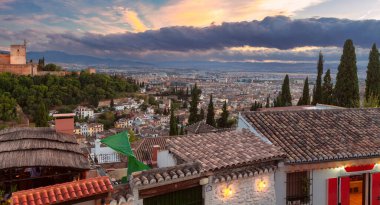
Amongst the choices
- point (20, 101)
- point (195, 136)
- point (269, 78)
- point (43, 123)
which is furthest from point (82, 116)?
point (269, 78)

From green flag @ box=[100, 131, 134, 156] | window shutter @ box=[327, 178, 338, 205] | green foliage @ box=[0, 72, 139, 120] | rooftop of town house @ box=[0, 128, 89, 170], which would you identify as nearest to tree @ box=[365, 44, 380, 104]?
window shutter @ box=[327, 178, 338, 205]

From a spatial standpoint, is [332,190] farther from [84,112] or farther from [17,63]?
[17,63]

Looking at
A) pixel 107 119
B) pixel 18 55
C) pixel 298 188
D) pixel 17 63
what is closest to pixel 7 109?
pixel 107 119

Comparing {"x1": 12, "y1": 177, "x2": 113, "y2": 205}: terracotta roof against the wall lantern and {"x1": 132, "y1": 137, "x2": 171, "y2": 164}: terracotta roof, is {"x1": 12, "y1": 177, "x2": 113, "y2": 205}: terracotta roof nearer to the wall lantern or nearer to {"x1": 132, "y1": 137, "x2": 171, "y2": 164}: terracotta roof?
the wall lantern

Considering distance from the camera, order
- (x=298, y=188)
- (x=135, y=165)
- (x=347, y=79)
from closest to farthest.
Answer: (x=135, y=165) → (x=298, y=188) → (x=347, y=79)

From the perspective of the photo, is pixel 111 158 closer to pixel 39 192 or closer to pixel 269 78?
pixel 39 192

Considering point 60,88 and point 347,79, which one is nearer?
point 347,79
